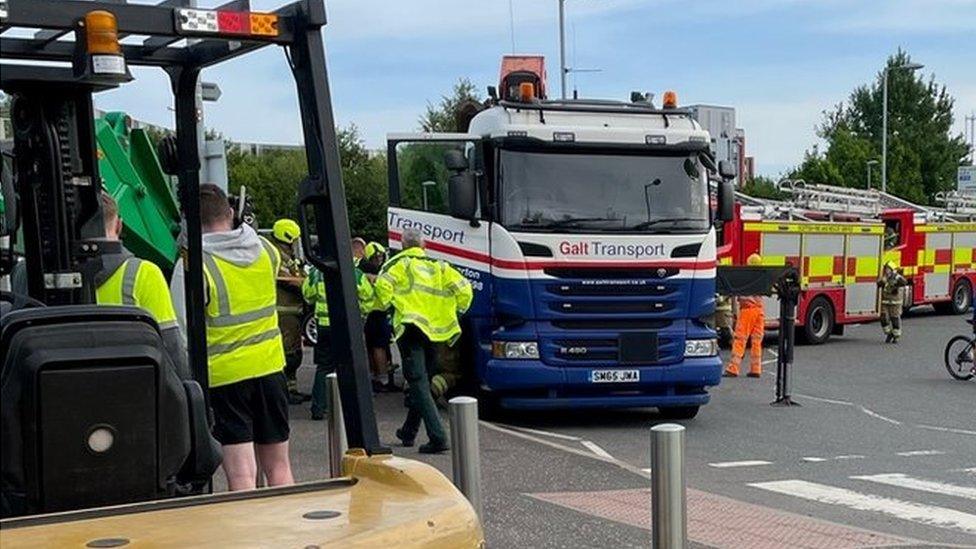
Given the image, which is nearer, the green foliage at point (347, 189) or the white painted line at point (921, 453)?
the white painted line at point (921, 453)

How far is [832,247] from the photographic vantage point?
981 inches

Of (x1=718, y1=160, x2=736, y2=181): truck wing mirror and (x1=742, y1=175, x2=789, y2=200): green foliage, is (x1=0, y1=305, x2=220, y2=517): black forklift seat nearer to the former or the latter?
(x1=718, y1=160, x2=736, y2=181): truck wing mirror

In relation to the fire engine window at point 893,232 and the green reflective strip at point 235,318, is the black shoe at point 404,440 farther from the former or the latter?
the fire engine window at point 893,232

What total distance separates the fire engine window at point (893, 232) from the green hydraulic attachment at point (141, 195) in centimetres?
2288

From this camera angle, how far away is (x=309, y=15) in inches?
143

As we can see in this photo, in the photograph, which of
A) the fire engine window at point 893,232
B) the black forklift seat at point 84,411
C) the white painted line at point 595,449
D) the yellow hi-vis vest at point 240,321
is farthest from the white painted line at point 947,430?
the fire engine window at point 893,232

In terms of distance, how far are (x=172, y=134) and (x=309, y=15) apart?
162 cm

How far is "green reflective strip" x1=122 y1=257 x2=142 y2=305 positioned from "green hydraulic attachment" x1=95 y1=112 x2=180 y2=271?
15.3ft

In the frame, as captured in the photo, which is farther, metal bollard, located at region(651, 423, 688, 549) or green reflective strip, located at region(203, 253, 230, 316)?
green reflective strip, located at region(203, 253, 230, 316)

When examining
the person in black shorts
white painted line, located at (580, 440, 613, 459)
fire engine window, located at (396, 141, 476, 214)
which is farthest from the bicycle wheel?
fire engine window, located at (396, 141, 476, 214)

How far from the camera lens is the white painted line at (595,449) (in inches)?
458

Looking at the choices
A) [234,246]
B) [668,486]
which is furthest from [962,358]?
[234,246]

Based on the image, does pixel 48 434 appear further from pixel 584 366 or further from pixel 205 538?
pixel 584 366

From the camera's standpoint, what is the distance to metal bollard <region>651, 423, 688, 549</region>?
17.9 ft
